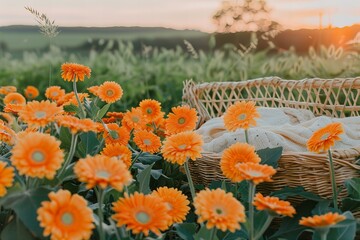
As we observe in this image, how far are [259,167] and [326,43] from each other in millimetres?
2955

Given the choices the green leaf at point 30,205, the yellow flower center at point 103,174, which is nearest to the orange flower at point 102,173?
the yellow flower center at point 103,174

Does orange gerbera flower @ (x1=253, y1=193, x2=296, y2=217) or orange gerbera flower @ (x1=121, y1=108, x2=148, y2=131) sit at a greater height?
orange gerbera flower @ (x1=253, y1=193, x2=296, y2=217)

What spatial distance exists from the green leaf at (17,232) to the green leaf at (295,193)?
1.86 feet

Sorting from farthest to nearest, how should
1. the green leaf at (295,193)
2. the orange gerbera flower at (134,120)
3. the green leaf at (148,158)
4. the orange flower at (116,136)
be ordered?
the orange gerbera flower at (134,120), the green leaf at (148,158), the orange flower at (116,136), the green leaf at (295,193)

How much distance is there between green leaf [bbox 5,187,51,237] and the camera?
856mm

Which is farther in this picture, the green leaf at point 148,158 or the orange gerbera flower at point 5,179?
the green leaf at point 148,158

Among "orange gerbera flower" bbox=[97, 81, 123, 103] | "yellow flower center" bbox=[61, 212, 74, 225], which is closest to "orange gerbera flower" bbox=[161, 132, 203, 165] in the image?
"yellow flower center" bbox=[61, 212, 74, 225]

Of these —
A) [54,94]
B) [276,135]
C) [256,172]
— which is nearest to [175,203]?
[256,172]

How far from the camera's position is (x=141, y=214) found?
2.79 ft

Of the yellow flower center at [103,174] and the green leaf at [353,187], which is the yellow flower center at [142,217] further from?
the green leaf at [353,187]

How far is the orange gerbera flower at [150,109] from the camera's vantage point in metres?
1.67

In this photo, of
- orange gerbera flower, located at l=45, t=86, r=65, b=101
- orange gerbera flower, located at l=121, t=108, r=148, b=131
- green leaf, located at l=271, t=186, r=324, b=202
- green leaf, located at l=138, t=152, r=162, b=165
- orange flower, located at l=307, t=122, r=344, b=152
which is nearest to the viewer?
orange flower, located at l=307, t=122, r=344, b=152

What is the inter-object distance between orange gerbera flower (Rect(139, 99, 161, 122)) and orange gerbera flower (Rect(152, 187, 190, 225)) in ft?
2.06

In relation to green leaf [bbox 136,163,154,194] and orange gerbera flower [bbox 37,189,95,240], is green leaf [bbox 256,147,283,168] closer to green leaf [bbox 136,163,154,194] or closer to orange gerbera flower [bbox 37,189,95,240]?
green leaf [bbox 136,163,154,194]
